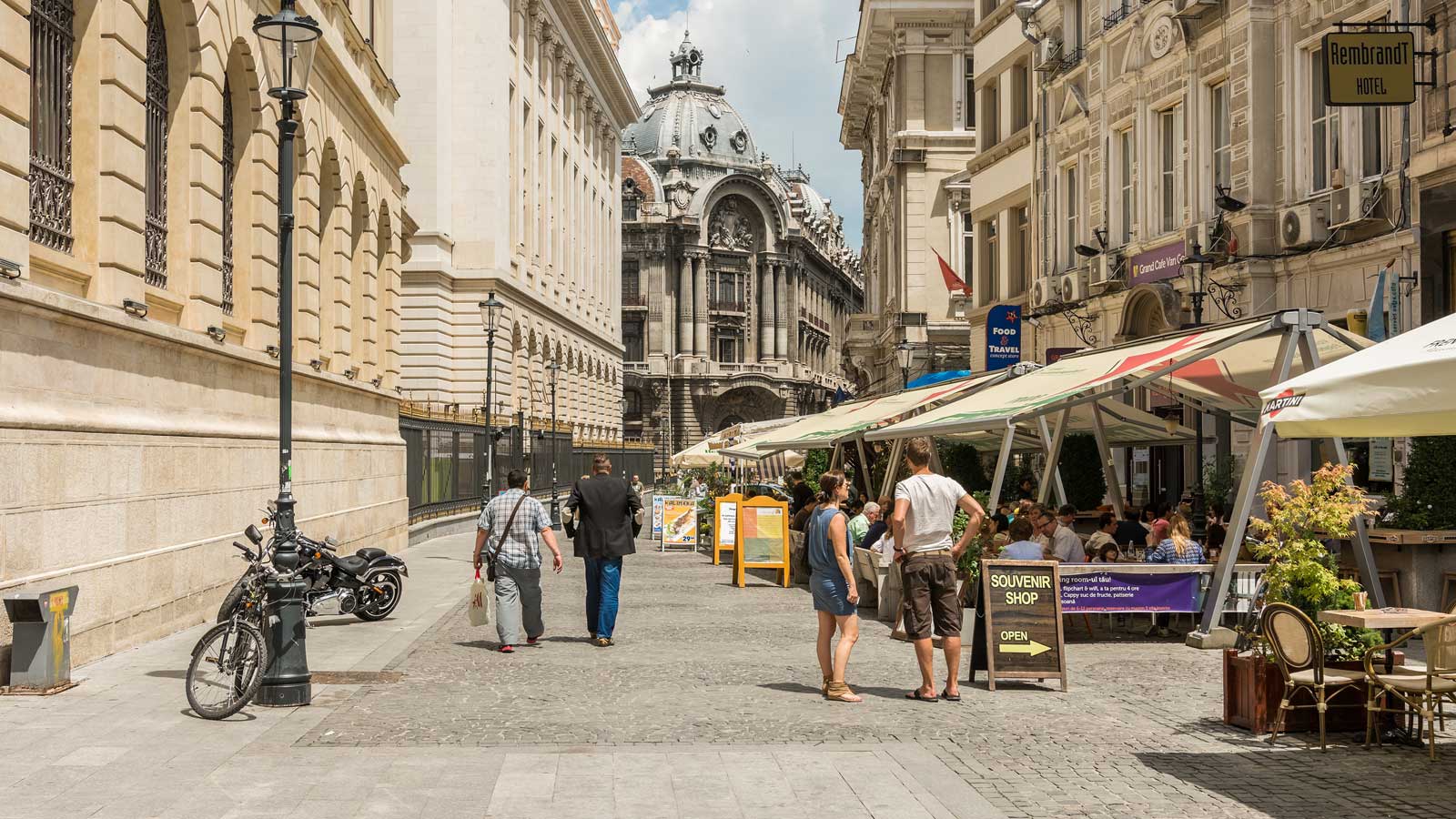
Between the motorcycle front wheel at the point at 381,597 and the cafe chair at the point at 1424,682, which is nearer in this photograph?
the cafe chair at the point at 1424,682

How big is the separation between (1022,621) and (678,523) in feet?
72.9

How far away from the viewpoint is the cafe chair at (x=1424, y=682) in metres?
8.69

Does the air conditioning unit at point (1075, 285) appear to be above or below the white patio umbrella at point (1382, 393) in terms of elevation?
above

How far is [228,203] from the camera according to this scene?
1948 cm

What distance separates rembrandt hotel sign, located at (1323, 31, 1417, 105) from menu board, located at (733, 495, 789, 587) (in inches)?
400

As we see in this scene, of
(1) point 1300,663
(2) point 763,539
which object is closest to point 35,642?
(1) point 1300,663

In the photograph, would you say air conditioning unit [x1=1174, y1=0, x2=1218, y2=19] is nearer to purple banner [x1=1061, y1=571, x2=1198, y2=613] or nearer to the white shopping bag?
purple banner [x1=1061, y1=571, x2=1198, y2=613]

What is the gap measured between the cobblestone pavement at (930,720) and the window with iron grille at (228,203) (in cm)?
616

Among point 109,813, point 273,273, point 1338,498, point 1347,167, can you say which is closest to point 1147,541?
point 1347,167

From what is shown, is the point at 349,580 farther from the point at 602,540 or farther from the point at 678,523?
the point at 678,523

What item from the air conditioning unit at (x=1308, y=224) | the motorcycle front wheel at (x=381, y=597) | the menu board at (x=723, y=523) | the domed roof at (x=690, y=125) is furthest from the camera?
the domed roof at (x=690, y=125)

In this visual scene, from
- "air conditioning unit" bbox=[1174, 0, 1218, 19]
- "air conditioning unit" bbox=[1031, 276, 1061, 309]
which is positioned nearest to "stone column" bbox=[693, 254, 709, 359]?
"air conditioning unit" bbox=[1031, 276, 1061, 309]

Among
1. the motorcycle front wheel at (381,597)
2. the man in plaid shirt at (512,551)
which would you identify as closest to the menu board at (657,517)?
the motorcycle front wheel at (381,597)

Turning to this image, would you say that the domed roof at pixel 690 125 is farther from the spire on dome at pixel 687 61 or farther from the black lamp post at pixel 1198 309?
the black lamp post at pixel 1198 309
